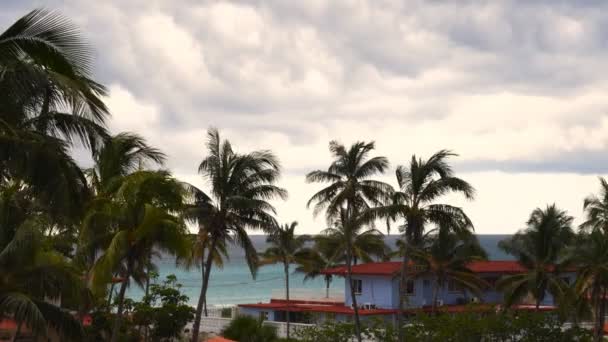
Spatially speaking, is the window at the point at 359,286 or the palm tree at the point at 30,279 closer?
the palm tree at the point at 30,279

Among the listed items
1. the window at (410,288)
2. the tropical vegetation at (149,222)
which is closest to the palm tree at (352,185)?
the tropical vegetation at (149,222)

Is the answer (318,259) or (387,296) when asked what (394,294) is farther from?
(318,259)

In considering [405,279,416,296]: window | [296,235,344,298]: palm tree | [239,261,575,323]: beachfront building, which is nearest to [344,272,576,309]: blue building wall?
[239,261,575,323]: beachfront building

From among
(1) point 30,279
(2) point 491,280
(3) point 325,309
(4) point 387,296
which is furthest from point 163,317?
(2) point 491,280

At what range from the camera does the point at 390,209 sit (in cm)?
3594

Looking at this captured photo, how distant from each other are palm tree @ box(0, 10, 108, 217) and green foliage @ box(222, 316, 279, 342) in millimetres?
20006

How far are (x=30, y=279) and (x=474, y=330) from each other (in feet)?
57.2

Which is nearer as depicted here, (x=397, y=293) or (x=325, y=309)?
(x=325, y=309)

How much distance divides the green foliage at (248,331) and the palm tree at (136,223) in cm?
1012

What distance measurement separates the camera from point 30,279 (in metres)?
18.4

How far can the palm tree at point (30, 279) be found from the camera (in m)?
17.3

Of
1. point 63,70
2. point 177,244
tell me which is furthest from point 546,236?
point 63,70

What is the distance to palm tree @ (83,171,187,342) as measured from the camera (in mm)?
25219

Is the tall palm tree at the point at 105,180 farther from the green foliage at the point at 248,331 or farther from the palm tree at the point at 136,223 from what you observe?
the green foliage at the point at 248,331
